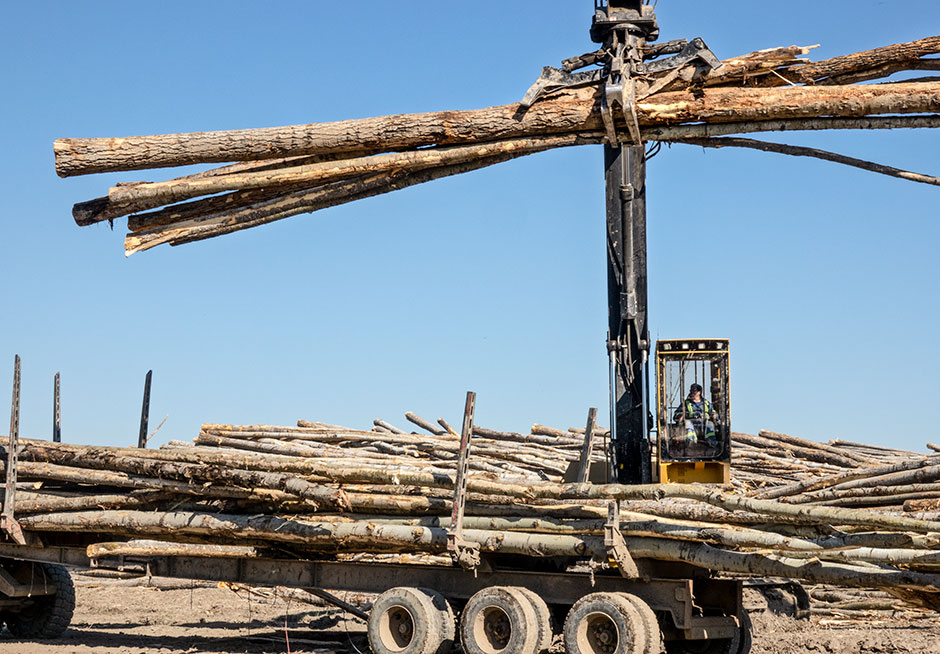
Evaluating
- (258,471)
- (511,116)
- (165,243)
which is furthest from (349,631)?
(511,116)

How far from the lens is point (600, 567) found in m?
10.8

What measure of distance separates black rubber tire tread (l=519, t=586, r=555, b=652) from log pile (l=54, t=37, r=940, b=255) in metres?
3.71

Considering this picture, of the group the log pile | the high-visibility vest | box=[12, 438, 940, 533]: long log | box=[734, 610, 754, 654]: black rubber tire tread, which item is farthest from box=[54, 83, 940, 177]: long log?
the high-visibility vest

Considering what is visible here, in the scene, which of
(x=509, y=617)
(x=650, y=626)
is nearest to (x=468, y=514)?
(x=509, y=617)

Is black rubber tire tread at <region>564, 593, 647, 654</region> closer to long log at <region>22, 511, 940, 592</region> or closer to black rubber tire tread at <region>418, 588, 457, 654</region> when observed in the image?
long log at <region>22, 511, 940, 592</region>

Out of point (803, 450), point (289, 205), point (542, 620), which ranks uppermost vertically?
point (289, 205)

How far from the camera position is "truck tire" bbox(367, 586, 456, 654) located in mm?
10094

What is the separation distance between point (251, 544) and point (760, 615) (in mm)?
5796

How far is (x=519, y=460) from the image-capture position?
18422 millimetres

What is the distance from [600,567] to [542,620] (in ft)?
3.82

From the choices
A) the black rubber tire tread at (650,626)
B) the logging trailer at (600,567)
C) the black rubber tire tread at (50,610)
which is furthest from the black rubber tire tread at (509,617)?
the black rubber tire tread at (50,610)

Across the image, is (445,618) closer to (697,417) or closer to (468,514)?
(468,514)

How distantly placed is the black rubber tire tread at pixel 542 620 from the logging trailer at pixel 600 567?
0.01 meters

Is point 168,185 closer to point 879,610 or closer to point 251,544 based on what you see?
point 251,544
